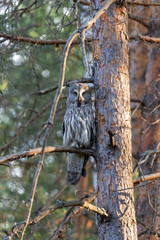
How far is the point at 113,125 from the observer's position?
2.91 metres

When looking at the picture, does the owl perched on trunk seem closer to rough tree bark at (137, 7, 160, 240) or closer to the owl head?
the owl head

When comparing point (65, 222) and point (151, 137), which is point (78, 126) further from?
point (151, 137)

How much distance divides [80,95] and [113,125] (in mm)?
1074

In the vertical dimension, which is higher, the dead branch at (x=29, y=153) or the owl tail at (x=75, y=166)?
the owl tail at (x=75, y=166)

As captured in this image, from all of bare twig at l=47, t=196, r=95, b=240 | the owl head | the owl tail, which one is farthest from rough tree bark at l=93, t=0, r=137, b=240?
the owl tail

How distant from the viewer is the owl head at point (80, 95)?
3.90m

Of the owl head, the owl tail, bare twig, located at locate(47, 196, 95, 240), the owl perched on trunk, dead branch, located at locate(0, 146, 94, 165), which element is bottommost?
bare twig, located at locate(47, 196, 95, 240)

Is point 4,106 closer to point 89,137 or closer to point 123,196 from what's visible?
point 89,137

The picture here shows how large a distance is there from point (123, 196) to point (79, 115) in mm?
1232

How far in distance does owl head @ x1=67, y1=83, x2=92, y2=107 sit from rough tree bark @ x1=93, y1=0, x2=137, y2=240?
0.80 meters

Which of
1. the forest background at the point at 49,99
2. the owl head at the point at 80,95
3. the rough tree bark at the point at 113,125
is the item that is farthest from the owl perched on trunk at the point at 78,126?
the rough tree bark at the point at 113,125

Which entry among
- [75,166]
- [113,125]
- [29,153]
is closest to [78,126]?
[75,166]

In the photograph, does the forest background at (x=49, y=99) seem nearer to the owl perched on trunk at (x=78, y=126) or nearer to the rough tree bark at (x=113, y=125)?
the rough tree bark at (x=113, y=125)

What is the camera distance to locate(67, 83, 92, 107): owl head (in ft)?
12.8
